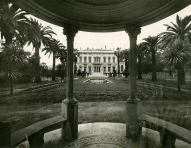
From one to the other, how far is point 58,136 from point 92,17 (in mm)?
3845

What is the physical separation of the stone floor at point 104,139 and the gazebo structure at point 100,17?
324mm

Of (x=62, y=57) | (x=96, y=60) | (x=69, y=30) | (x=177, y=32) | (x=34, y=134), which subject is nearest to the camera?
(x=34, y=134)

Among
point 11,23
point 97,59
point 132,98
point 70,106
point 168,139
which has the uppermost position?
point 97,59

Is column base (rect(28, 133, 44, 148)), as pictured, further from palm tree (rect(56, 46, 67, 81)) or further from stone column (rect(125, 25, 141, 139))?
palm tree (rect(56, 46, 67, 81))

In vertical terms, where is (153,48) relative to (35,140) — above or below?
above

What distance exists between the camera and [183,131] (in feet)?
15.1

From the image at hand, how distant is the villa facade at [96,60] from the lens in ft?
287

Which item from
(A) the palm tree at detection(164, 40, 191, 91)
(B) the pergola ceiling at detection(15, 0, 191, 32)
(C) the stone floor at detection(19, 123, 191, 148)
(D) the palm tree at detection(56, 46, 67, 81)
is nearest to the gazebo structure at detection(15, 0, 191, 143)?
(B) the pergola ceiling at detection(15, 0, 191, 32)

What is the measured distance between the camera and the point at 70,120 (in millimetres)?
5879

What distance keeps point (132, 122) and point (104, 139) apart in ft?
3.39

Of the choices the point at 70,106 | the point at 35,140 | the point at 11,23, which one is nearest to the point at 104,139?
the point at 70,106

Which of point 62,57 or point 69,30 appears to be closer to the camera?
point 69,30

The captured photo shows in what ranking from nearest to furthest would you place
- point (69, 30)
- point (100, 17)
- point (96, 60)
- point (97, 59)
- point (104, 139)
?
point (104, 139) → point (100, 17) → point (69, 30) → point (97, 59) → point (96, 60)

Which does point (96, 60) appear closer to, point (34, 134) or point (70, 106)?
point (70, 106)
